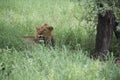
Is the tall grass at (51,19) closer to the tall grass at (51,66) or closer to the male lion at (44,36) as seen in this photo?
the male lion at (44,36)

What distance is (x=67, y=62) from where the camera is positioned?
248 inches

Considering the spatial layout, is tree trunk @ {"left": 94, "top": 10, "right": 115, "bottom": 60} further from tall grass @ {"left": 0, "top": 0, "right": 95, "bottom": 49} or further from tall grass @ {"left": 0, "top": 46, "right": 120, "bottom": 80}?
tall grass @ {"left": 0, "top": 46, "right": 120, "bottom": 80}

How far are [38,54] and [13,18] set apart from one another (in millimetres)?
4378

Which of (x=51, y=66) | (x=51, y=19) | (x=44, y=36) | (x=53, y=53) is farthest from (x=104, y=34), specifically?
(x=51, y=19)

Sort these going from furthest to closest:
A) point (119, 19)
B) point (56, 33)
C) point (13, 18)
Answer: point (13, 18), point (56, 33), point (119, 19)

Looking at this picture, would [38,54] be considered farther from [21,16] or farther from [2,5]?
[2,5]

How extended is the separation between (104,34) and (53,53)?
158 cm

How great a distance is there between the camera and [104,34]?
801cm

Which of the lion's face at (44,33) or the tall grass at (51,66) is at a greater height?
the lion's face at (44,33)

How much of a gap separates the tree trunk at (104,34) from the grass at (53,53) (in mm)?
233

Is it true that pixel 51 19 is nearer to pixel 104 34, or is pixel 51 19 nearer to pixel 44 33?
pixel 44 33

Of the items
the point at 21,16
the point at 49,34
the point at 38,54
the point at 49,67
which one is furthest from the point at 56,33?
the point at 49,67

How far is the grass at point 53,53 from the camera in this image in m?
5.77

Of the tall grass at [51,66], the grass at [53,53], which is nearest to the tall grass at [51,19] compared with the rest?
the grass at [53,53]
